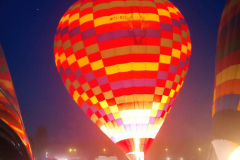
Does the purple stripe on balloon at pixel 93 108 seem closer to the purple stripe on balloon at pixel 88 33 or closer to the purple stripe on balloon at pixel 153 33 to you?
the purple stripe on balloon at pixel 88 33

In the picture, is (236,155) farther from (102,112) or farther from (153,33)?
(153,33)

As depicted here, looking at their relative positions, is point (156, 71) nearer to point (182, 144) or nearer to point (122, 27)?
point (122, 27)

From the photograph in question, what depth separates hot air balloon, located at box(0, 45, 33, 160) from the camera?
1.04 meters

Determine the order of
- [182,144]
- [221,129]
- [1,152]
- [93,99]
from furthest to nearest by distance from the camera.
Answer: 1. [182,144]
2. [93,99]
3. [221,129]
4. [1,152]

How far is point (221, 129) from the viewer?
5.14m

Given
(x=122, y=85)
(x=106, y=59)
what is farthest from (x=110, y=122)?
(x=106, y=59)

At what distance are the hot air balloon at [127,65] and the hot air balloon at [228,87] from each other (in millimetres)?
1821

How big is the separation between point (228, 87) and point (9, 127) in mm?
5030

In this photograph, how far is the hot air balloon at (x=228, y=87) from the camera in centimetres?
478

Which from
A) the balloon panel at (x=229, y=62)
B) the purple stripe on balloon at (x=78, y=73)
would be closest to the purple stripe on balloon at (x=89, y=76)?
the purple stripe on balloon at (x=78, y=73)

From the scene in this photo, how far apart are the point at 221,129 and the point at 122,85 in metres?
3.07

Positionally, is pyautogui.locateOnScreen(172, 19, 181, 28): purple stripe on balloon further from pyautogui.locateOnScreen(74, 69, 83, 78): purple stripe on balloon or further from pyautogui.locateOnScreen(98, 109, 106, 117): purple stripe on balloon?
pyautogui.locateOnScreen(98, 109, 106, 117): purple stripe on balloon

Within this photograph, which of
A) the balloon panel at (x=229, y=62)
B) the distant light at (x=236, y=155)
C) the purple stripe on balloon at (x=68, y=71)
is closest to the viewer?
the distant light at (x=236, y=155)

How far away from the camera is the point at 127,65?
289 inches
